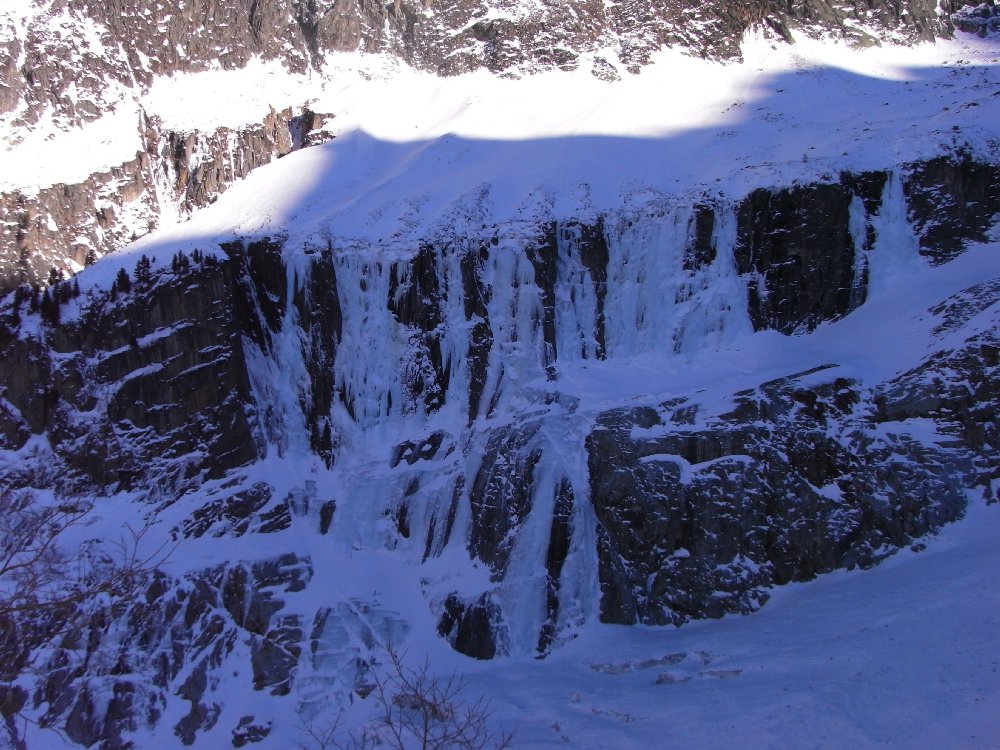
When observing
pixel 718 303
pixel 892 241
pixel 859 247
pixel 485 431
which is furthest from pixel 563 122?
pixel 485 431

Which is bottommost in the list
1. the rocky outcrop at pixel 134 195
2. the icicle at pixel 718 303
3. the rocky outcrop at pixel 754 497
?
the rocky outcrop at pixel 754 497

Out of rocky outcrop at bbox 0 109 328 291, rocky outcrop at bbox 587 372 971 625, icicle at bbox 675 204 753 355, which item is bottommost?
rocky outcrop at bbox 587 372 971 625

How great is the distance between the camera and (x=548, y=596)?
80.7ft

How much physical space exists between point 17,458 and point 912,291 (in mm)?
29858

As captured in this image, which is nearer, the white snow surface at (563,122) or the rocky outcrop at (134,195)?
the white snow surface at (563,122)

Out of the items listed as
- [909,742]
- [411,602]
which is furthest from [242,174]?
[909,742]

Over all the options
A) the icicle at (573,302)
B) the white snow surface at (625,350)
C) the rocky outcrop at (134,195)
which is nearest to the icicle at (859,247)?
the white snow surface at (625,350)

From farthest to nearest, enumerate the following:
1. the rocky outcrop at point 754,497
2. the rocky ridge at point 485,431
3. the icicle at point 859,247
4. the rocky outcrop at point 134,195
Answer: the rocky outcrop at point 134,195
the icicle at point 859,247
the rocky ridge at point 485,431
the rocky outcrop at point 754,497

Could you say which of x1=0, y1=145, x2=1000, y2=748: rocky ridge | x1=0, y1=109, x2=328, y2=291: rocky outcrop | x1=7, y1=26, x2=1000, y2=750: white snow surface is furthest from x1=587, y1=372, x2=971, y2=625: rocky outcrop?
x1=0, y1=109, x2=328, y2=291: rocky outcrop

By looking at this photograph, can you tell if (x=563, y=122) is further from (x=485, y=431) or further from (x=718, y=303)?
(x=485, y=431)

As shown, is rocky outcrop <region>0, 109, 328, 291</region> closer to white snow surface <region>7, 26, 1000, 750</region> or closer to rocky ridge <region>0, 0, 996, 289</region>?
rocky ridge <region>0, 0, 996, 289</region>

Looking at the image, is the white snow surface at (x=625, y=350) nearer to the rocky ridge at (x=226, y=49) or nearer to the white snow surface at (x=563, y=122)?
the white snow surface at (x=563, y=122)

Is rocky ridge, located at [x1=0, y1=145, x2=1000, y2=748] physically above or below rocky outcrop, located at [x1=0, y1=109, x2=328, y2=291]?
below

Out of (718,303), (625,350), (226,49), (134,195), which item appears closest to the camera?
(718,303)
